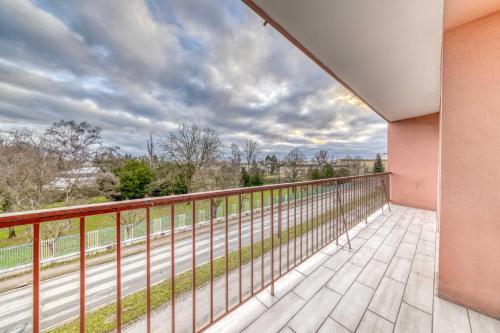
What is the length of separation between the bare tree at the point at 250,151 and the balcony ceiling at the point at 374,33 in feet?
50.8

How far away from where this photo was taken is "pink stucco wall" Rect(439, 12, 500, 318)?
149cm

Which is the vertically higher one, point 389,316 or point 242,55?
point 242,55

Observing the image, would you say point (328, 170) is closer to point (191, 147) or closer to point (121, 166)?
point (191, 147)

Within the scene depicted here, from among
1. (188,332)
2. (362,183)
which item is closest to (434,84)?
(362,183)

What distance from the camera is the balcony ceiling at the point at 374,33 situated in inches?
62.6

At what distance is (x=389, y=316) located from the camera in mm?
1454

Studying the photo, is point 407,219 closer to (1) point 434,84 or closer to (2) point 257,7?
(1) point 434,84

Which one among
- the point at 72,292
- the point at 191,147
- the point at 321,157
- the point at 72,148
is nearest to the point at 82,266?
the point at 72,292

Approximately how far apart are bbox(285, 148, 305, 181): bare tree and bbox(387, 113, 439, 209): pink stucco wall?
1328cm

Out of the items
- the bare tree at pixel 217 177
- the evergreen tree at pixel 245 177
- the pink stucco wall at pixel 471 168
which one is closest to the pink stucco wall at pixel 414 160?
the pink stucco wall at pixel 471 168

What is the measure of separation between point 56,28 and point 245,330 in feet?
35.6

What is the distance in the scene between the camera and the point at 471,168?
62.4 inches

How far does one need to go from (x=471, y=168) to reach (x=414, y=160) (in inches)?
168

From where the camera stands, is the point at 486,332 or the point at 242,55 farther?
the point at 242,55
